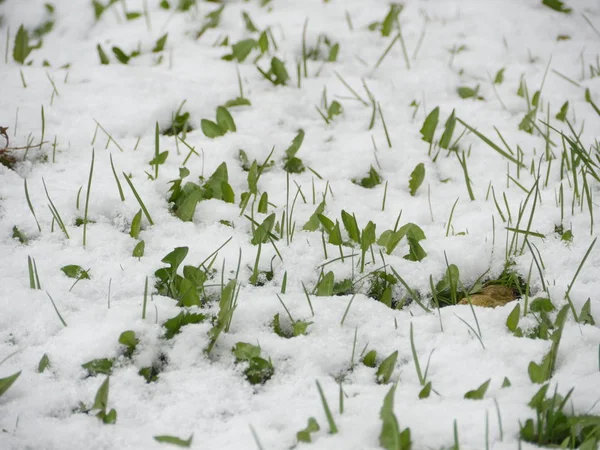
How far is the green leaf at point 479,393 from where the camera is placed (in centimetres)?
134

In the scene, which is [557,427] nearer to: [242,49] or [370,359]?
[370,359]

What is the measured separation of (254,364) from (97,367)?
38cm

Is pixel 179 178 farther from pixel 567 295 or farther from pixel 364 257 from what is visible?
pixel 567 295

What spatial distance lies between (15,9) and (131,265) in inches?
109

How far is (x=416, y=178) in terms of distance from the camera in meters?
2.22

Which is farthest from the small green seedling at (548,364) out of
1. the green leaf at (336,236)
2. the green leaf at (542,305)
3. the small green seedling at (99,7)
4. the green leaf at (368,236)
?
the small green seedling at (99,7)

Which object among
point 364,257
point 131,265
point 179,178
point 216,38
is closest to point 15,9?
point 216,38

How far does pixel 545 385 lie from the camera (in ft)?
4.28

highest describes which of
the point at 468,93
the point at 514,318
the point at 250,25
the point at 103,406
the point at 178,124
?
the point at 250,25

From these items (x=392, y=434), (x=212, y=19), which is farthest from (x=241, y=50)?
(x=392, y=434)

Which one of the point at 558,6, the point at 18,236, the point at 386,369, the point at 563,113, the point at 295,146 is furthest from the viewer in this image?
the point at 558,6

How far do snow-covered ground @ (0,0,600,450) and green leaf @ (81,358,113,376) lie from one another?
0.02m

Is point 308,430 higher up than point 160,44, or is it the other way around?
point 160,44

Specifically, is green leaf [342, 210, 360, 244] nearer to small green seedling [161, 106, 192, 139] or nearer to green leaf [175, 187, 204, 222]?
green leaf [175, 187, 204, 222]
